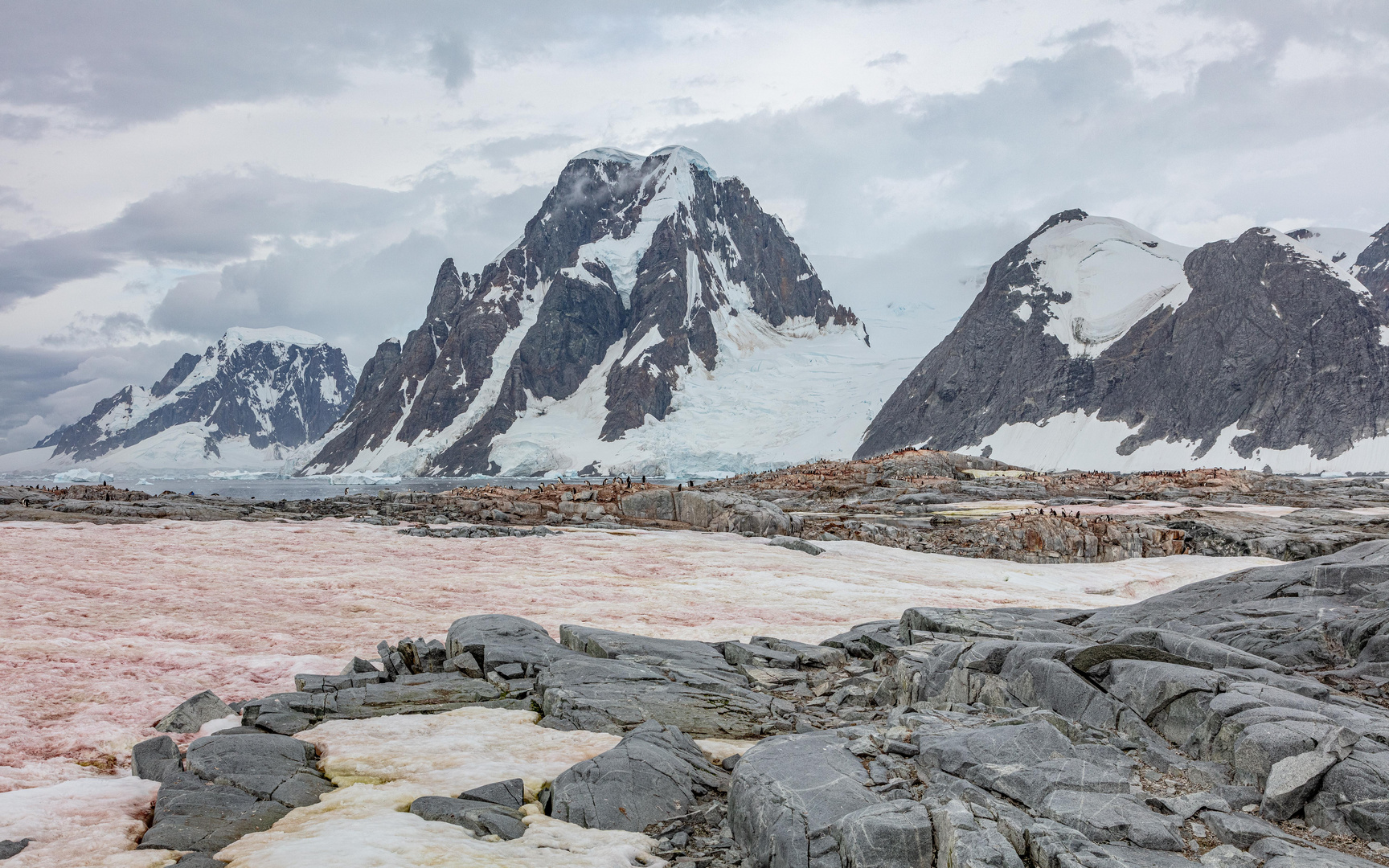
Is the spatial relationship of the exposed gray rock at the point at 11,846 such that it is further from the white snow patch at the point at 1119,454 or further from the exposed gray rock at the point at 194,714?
the white snow patch at the point at 1119,454

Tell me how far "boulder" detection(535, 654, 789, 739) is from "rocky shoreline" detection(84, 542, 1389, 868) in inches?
1.6

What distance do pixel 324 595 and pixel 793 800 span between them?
1736 centimetres

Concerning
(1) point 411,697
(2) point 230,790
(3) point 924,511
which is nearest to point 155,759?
(2) point 230,790

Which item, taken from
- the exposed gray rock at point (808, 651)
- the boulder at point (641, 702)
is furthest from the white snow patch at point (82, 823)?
the exposed gray rock at point (808, 651)

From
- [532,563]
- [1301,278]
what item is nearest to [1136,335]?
[1301,278]

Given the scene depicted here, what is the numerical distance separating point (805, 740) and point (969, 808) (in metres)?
2.73

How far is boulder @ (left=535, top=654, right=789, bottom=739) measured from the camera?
1140cm

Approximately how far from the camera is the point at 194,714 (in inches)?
432

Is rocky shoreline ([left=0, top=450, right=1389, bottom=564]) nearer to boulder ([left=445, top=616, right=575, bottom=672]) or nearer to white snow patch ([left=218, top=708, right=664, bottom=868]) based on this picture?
boulder ([left=445, top=616, right=575, bottom=672])

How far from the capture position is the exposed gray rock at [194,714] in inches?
423

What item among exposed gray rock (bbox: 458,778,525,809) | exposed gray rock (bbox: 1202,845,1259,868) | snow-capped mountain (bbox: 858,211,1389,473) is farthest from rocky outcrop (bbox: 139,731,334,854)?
snow-capped mountain (bbox: 858,211,1389,473)

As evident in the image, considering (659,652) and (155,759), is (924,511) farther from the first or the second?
(155,759)

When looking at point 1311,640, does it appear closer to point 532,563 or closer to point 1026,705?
point 1026,705

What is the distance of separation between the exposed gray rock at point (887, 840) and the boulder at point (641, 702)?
435 cm
